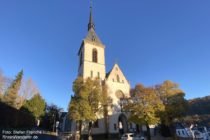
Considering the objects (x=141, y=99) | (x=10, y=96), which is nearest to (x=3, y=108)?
(x=10, y=96)

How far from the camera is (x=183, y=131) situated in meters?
28.9

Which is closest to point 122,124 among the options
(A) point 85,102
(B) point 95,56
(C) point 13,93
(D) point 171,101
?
(A) point 85,102

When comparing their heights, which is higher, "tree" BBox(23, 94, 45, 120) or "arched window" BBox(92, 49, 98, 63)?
"arched window" BBox(92, 49, 98, 63)

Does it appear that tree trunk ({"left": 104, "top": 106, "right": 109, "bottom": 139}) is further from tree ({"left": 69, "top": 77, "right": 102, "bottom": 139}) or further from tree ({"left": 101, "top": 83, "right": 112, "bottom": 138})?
tree ({"left": 69, "top": 77, "right": 102, "bottom": 139})

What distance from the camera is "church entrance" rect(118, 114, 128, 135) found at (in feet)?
102

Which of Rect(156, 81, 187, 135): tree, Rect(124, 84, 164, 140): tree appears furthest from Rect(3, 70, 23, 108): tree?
Rect(156, 81, 187, 135): tree

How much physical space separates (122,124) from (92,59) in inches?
598

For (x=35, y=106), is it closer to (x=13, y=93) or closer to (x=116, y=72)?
(x=13, y=93)

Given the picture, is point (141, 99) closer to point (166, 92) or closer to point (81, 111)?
point (166, 92)

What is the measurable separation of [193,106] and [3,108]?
47.4 metres

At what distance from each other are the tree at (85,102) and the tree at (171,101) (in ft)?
33.2

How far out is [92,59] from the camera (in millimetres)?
36844

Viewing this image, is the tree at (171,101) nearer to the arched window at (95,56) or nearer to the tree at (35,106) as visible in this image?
the arched window at (95,56)

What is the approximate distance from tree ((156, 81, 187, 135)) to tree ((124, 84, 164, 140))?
1.54 meters
